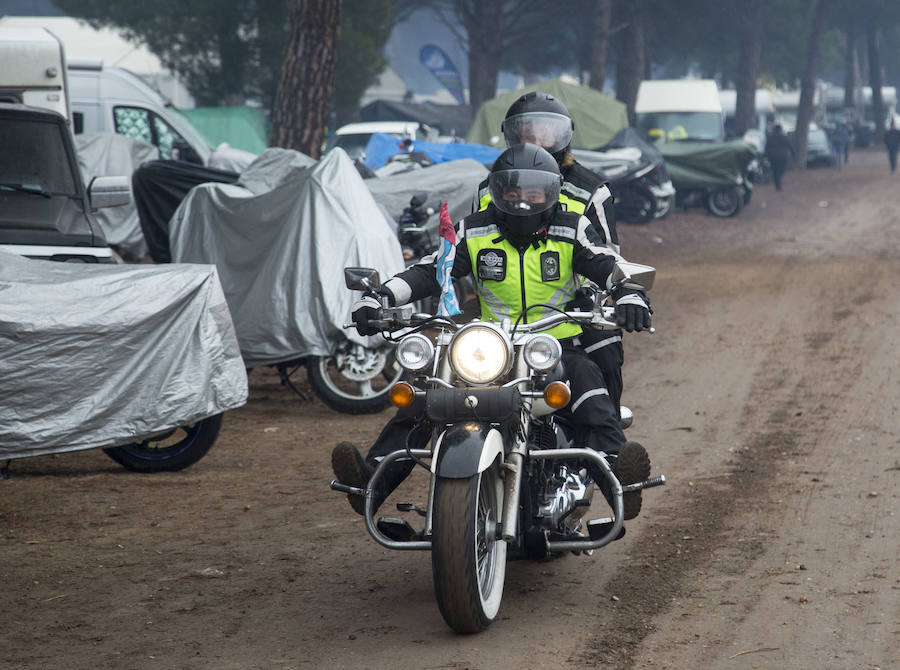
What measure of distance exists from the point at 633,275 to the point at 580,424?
66 cm

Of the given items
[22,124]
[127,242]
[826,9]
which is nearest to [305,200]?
[22,124]

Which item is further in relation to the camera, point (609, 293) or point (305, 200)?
point (305, 200)

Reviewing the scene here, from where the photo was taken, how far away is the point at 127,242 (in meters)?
15.4

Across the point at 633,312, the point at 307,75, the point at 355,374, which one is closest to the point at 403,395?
the point at 633,312

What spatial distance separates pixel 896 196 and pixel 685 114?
5.20m

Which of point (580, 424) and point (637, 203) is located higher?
point (580, 424)

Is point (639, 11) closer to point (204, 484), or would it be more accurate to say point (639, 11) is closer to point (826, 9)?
point (826, 9)

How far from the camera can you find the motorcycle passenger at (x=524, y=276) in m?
4.99

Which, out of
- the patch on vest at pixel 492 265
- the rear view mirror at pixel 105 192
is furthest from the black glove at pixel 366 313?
the rear view mirror at pixel 105 192

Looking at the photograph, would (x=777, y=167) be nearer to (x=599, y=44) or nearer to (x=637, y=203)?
(x=599, y=44)

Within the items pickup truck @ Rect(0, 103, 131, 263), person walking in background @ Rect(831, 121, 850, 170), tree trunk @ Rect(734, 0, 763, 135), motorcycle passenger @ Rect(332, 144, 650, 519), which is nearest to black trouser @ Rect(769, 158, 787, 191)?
tree trunk @ Rect(734, 0, 763, 135)

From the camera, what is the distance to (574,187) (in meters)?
5.55

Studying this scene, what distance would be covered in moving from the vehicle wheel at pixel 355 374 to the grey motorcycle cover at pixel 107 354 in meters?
1.62

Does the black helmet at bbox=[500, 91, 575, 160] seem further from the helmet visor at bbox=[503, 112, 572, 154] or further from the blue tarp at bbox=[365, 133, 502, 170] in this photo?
the blue tarp at bbox=[365, 133, 502, 170]
